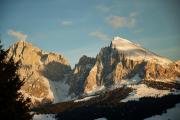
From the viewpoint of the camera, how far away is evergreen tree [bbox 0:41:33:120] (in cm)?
2909

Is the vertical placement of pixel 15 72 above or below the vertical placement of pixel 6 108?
above

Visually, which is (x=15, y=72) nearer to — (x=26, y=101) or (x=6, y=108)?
(x=26, y=101)

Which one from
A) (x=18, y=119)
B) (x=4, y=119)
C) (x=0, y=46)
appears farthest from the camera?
Answer: (x=0, y=46)

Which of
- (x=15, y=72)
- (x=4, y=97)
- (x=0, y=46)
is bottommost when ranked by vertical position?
(x=4, y=97)

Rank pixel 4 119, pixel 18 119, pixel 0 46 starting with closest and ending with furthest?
pixel 4 119 < pixel 18 119 < pixel 0 46

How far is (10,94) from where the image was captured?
3034cm

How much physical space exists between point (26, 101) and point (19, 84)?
1803mm

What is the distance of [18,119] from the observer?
101 ft

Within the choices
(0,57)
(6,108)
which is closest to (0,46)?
(0,57)

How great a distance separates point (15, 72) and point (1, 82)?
3.29 m

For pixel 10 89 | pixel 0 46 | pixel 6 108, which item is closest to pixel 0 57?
pixel 0 46

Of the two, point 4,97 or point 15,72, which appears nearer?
point 4,97

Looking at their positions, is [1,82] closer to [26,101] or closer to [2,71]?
[2,71]

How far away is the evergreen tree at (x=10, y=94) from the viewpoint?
29.1m
